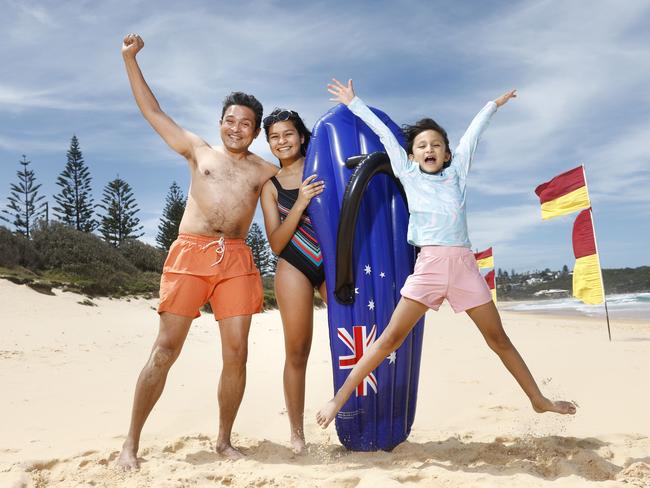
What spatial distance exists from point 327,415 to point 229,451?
0.74 metres

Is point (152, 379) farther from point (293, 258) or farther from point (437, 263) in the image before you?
point (437, 263)

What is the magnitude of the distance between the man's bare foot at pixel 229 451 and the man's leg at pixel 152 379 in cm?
44

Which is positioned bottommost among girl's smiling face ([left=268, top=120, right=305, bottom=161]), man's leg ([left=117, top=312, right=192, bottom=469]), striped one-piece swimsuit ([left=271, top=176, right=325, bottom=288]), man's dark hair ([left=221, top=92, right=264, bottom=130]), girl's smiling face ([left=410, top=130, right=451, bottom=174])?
man's leg ([left=117, top=312, right=192, bottom=469])

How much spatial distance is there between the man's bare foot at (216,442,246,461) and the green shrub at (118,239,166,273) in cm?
2162

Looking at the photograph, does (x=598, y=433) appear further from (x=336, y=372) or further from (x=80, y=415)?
(x=80, y=415)

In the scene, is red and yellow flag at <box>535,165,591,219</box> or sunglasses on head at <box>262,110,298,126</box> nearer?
sunglasses on head at <box>262,110,298,126</box>

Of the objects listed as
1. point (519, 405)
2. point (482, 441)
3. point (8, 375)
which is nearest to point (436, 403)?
point (519, 405)

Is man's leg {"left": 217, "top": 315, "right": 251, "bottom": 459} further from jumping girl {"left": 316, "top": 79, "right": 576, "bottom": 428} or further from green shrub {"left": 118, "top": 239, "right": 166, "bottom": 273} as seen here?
green shrub {"left": 118, "top": 239, "right": 166, "bottom": 273}

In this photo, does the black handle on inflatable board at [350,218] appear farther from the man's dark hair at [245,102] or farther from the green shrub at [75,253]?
the green shrub at [75,253]

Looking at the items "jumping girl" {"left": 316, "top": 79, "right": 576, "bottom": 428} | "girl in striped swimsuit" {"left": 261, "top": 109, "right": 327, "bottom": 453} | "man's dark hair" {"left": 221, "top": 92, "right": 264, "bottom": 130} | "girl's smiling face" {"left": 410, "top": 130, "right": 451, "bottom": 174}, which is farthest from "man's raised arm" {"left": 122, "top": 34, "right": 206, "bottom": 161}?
"girl's smiling face" {"left": 410, "top": 130, "right": 451, "bottom": 174}

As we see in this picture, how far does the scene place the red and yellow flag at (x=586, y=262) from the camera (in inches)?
347

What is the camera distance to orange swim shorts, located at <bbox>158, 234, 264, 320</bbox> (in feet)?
9.86

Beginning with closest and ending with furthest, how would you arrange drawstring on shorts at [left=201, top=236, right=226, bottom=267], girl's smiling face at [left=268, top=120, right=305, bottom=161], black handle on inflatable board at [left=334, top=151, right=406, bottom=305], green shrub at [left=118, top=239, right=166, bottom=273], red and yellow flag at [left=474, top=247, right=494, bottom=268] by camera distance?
black handle on inflatable board at [left=334, top=151, right=406, bottom=305], drawstring on shorts at [left=201, top=236, right=226, bottom=267], girl's smiling face at [left=268, top=120, right=305, bottom=161], red and yellow flag at [left=474, top=247, right=494, bottom=268], green shrub at [left=118, top=239, right=166, bottom=273]

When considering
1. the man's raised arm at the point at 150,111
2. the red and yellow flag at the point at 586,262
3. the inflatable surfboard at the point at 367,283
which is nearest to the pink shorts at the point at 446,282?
the inflatable surfboard at the point at 367,283
